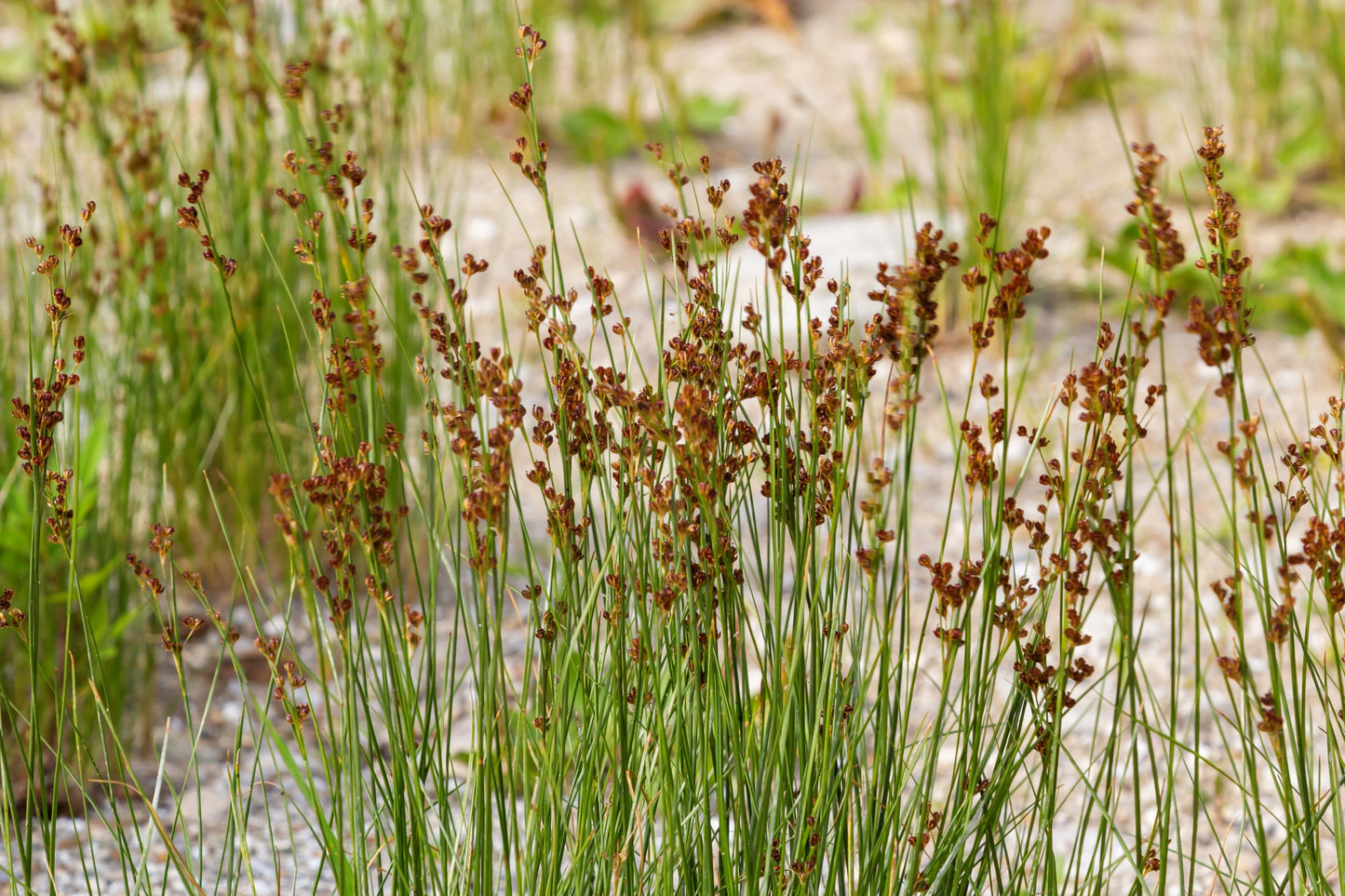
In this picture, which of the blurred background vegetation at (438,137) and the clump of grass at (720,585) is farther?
the blurred background vegetation at (438,137)

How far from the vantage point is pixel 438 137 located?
427 cm

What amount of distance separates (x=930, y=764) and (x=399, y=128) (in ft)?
4.79

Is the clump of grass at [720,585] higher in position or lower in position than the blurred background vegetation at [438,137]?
lower

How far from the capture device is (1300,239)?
354 cm

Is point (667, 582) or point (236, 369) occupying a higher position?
point (236, 369)

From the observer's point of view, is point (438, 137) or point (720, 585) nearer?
point (720, 585)

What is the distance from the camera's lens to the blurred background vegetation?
2.03 metres

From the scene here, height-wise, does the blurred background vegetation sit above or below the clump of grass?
above

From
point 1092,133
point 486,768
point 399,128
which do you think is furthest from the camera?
point 1092,133

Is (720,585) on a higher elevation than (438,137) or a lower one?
lower

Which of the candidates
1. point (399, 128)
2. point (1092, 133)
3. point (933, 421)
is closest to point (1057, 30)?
point (1092, 133)

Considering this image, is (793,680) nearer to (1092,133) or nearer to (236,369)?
(236,369)

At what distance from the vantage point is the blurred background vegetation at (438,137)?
6.66 feet

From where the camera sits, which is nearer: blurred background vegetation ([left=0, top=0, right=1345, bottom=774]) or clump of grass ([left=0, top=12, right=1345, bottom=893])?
clump of grass ([left=0, top=12, right=1345, bottom=893])
